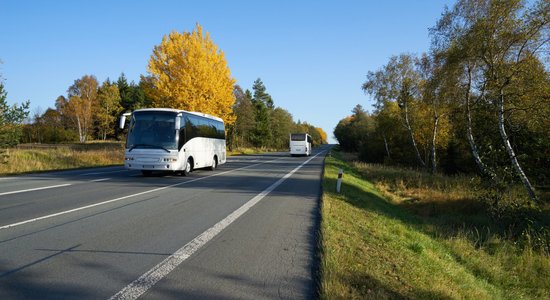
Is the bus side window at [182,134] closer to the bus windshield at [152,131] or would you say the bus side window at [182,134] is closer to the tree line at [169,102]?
the bus windshield at [152,131]

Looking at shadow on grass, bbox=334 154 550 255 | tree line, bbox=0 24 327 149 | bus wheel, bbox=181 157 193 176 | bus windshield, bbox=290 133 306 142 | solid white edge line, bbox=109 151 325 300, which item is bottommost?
shadow on grass, bbox=334 154 550 255

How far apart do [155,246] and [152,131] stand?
11.6 m

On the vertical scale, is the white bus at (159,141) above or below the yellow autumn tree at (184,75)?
below

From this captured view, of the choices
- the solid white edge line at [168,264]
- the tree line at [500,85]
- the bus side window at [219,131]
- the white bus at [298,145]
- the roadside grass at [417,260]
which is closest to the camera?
the solid white edge line at [168,264]

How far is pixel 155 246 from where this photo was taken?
5969 mm

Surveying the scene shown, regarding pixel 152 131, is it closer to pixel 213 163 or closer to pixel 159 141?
pixel 159 141

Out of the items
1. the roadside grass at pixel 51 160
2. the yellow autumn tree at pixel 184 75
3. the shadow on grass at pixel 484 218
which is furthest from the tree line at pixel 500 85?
the roadside grass at pixel 51 160

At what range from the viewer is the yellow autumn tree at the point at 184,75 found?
101 ft

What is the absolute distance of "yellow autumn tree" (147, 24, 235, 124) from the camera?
3077 cm

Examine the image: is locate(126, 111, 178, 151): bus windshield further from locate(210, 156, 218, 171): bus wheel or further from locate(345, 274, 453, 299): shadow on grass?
locate(345, 274, 453, 299): shadow on grass

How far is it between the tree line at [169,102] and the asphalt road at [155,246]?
1480cm

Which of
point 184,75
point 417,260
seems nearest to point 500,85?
point 417,260

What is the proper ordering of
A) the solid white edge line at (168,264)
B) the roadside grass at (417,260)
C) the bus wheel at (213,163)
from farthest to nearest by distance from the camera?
the bus wheel at (213,163) < the roadside grass at (417,260) < the solid white edge line at (168,264)

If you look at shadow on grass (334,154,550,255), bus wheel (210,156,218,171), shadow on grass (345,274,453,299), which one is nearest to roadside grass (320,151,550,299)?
shadow on grass (345,274,453,299)
